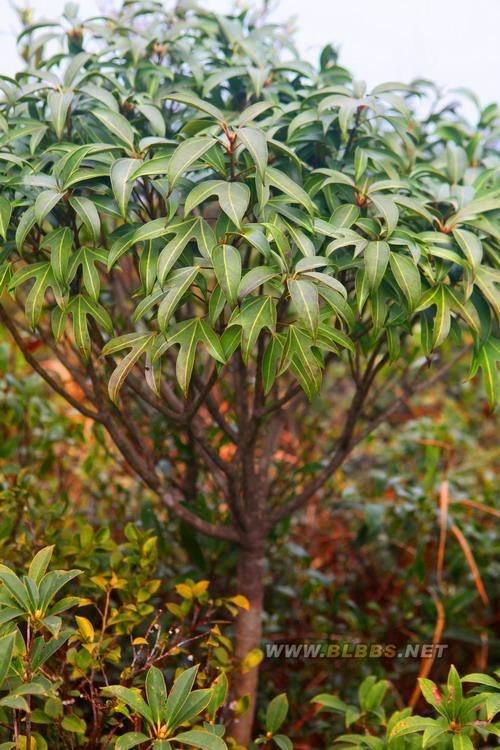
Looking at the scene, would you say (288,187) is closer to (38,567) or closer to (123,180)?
(123,180)

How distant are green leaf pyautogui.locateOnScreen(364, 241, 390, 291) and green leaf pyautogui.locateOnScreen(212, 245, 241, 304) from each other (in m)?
0.19

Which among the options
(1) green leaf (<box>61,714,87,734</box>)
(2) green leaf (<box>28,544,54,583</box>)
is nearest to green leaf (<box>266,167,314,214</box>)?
(2) green leaf (<box>28,544,54,583</box>)

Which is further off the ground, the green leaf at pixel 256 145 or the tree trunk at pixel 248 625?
the green leaf at pixel 256 145

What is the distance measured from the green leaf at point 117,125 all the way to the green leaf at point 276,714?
3.04 ft

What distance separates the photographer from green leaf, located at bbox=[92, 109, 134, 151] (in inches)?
43.8

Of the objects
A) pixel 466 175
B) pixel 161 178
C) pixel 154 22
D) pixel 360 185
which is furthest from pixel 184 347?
pixel 154 22

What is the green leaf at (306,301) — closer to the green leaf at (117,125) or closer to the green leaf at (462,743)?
the green leaf at (117,125)

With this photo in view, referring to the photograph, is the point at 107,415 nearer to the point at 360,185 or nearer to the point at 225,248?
the point at 225,248

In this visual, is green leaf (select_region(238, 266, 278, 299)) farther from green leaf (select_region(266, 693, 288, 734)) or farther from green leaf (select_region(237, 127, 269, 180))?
green leaf (select_region(266, 693, 288, 734))

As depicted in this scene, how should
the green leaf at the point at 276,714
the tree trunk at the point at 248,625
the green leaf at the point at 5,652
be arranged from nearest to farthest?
1. the green leaf at the point at 5,652
2. the green leaf at the point at 276,714
3. the tree trunk at the point at 248,625

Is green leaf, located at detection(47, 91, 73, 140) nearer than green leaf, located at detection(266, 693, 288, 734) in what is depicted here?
Yes

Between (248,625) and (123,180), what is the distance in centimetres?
93

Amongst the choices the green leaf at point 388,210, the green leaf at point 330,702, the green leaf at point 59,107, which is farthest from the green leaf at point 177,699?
the green leaf at point 59,107

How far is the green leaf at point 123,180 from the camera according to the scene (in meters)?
1.00
